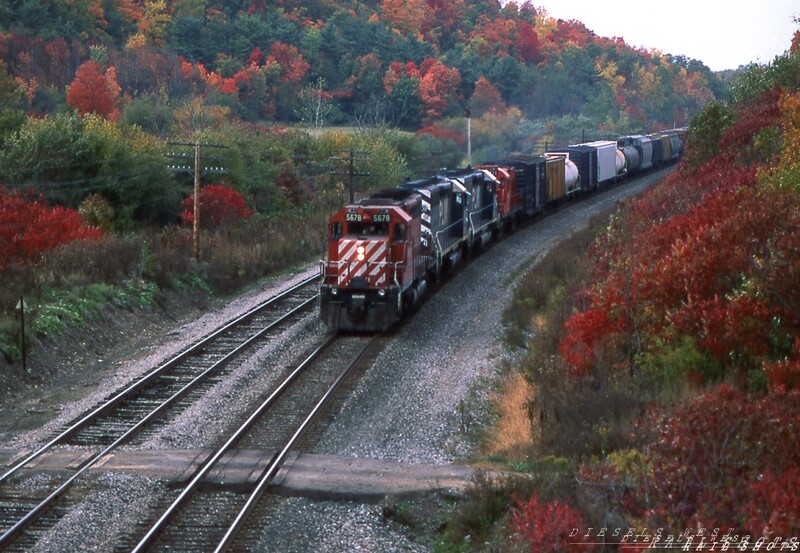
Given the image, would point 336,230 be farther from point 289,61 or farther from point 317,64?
point 317,64

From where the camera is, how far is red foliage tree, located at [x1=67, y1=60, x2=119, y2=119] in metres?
69.2

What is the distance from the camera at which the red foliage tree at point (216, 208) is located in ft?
138

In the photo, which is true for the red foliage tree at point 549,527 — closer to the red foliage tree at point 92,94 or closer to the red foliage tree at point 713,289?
the red foliage tree at point 713,289

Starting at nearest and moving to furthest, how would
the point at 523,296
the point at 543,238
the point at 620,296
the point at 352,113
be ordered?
the point at 620,296
the point at 523,296
the point at 543,238
the point at 352,113

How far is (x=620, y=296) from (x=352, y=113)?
231 ft

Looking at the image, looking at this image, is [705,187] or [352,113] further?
[352,113]

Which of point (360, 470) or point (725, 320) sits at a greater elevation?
point (725, 320)

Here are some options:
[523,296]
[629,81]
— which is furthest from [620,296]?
[629,81]

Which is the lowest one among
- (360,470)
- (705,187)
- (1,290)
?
(360,470)

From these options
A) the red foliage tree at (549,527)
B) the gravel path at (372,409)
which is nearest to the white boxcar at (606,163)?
the gravel path at (372,409)

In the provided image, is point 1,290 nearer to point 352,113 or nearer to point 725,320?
point 725,320

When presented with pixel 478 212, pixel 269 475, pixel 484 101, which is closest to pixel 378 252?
pixel 269 475

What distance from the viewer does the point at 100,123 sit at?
4466 cm

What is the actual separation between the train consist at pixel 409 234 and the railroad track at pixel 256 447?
922mm
